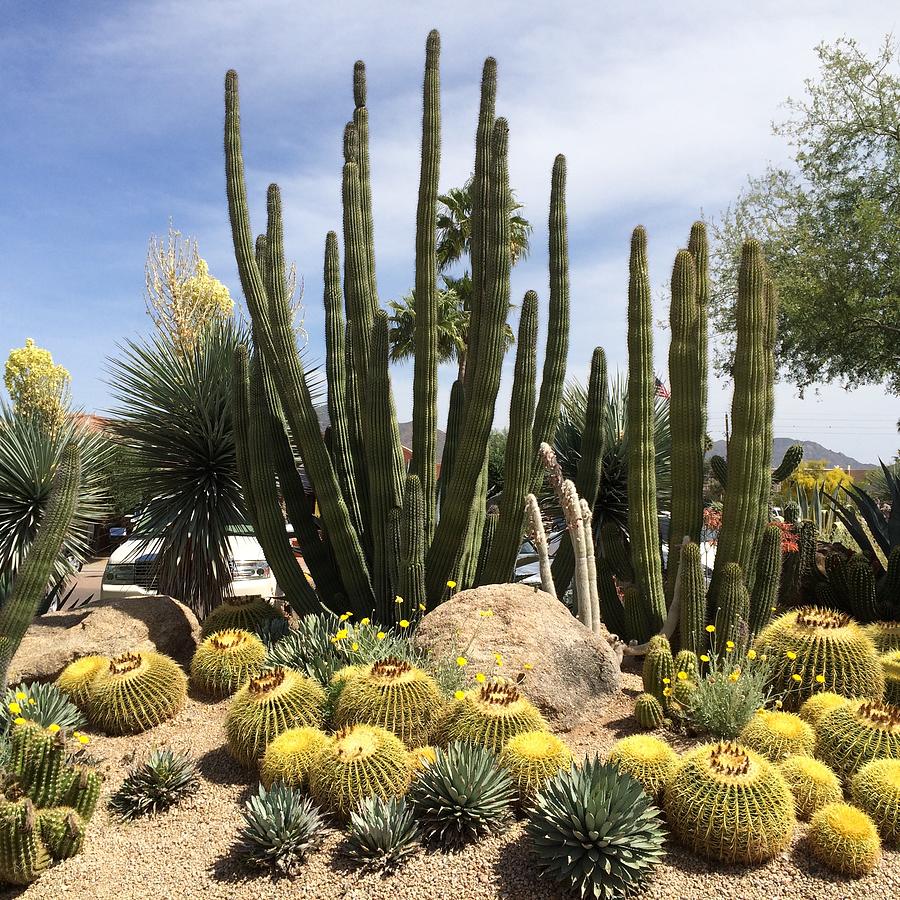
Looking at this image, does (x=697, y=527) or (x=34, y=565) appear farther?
(x=697, y=527)

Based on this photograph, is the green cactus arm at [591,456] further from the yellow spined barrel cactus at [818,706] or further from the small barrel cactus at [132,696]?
the small barrel cactus at [132,696]

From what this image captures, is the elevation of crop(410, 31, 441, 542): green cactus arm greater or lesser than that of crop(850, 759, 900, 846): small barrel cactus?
greater

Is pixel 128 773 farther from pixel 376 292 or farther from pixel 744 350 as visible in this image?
pixel 744 350

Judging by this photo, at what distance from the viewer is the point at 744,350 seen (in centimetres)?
752

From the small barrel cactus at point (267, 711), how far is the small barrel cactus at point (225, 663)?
3.29 ft

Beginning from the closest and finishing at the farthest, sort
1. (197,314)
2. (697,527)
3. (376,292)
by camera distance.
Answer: (697,527) → (376,292) → (197,314)

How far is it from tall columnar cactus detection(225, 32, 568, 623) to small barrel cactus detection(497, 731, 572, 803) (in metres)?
2.80

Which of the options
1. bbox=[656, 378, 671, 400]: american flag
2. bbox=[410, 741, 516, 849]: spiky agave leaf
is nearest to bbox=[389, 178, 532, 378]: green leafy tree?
bbox=[656, 378, 671, 400]: american flag

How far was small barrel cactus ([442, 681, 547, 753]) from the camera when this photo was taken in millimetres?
5320

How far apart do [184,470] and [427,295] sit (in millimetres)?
3945

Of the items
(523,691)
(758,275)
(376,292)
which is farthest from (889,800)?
(376,292)

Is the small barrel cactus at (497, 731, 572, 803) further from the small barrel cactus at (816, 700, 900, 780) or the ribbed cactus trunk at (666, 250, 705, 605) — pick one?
the ribbed cactus trunk at (666, 250, 705, 605)

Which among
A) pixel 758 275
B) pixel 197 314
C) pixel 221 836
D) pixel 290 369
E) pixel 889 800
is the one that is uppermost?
pixel 197 314

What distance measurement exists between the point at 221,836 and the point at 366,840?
1.04 meters
